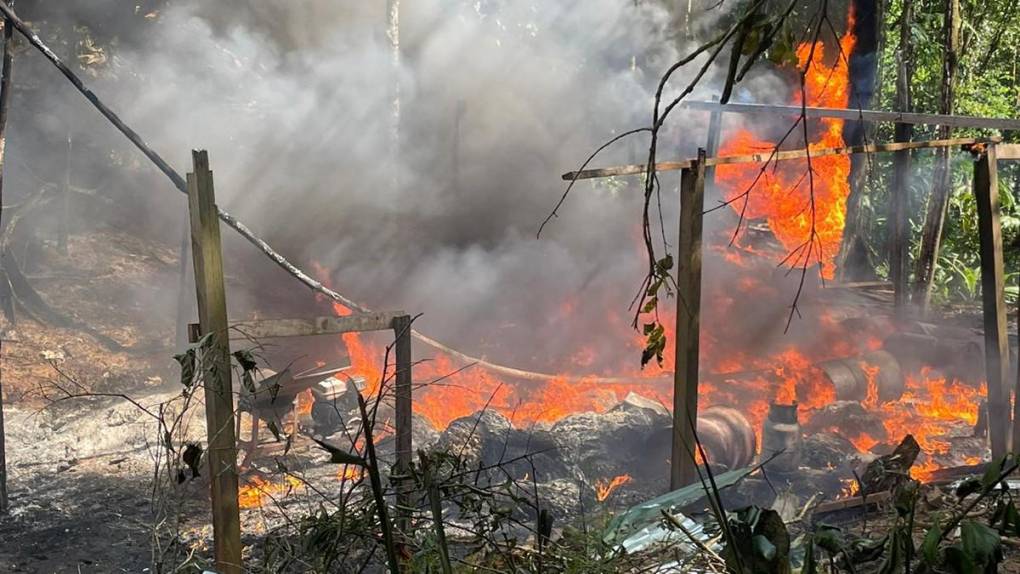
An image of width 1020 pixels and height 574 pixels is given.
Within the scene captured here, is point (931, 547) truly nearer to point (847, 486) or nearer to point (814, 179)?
point (847, 486)

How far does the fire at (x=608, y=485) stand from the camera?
7184mm

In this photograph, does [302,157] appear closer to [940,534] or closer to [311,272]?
[311,272]

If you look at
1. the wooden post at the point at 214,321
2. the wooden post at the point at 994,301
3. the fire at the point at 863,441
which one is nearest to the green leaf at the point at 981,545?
the wooden post at the point at 214,321

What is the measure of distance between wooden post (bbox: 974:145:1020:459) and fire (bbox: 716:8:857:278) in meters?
7.70

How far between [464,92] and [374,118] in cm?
208

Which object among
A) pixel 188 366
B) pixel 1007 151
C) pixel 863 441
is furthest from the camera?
pixel 863 441

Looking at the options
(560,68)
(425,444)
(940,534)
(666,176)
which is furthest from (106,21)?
(940,534)

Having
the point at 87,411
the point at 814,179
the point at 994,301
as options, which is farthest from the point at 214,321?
the point at 814,179

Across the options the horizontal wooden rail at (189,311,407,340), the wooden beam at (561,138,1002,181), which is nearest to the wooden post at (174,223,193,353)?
the horizontal wooden rail at (189,311,407,340)

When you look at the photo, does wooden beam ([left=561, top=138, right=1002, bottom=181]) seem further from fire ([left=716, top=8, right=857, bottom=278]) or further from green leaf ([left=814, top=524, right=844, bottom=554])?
fire ([left=716, top=8, right=857, bottom=278])

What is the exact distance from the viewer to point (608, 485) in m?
7.39

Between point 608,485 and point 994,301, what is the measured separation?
337cm

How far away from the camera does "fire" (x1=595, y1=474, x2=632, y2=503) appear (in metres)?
7.18

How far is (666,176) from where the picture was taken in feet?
57.0
